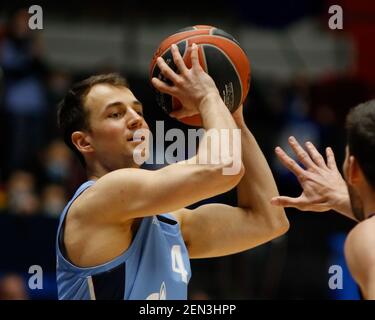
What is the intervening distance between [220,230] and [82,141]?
0.93 metres

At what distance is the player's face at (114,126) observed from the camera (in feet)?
15.0

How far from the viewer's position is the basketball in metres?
4.36

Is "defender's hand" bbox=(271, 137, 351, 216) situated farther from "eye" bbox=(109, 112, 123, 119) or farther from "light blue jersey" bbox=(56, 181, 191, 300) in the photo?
"eye" bbox=(109, 112, 123, 119)

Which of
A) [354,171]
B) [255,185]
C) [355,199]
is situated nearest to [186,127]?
[255,185]

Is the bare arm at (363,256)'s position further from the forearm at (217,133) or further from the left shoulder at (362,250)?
the forearm at (217,133)

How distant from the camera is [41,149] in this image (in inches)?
398

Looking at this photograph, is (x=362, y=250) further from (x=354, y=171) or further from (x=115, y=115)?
(x=115, y=115)

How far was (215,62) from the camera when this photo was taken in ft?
14.4

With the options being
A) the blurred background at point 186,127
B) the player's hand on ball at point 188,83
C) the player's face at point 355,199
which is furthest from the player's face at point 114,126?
the blurred background at point 186,127

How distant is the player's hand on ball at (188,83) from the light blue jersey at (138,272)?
70 centimetres

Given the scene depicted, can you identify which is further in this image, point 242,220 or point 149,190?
point 242,220

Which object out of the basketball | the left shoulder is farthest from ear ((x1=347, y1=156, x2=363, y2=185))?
the basketball

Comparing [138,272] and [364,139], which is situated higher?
[364,139]
